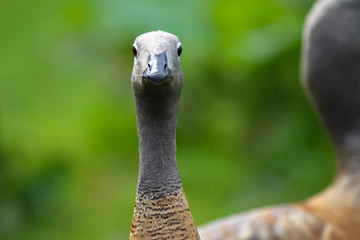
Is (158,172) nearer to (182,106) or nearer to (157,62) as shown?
(157,62)

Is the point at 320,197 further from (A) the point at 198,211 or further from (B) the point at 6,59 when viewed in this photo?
(B) the point at 6,59

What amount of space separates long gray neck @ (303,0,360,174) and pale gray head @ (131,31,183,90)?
247 centimetres

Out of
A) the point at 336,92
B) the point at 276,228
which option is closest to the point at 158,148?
the point at 276,228

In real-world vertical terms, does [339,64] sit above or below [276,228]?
above

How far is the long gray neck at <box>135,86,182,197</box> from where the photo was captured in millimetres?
2480

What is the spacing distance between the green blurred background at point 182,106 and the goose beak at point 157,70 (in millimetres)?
3381

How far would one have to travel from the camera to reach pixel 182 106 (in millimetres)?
6410

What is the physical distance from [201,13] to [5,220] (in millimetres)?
1799

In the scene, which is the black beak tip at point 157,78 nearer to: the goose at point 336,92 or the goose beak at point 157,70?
the goose beak at point 157,70

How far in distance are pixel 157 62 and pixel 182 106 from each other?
4073 mm

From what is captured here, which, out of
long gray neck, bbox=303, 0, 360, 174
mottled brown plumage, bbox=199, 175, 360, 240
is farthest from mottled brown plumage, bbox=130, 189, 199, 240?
long gray neck, bbox=303, 0, 360, 174

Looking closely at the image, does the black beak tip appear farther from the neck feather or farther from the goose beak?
the neck feather

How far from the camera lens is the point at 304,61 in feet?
16.2

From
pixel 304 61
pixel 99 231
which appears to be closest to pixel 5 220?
pixel 99 231
